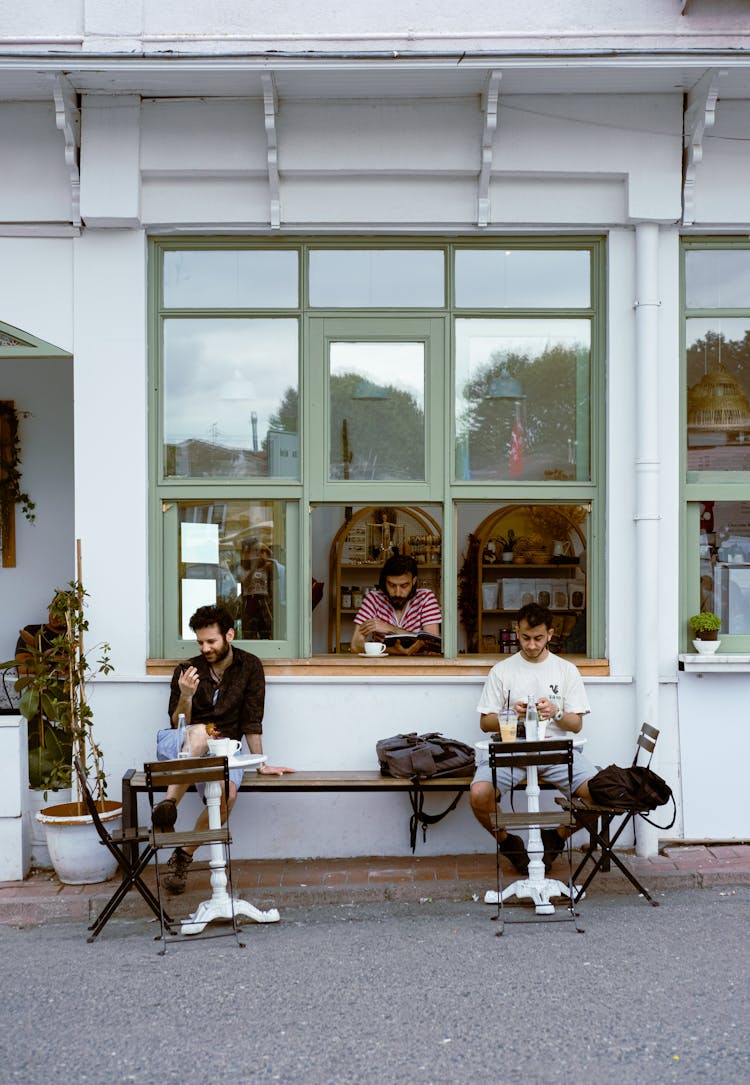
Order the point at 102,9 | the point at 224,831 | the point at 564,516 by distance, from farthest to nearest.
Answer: the point at 564,516 < the point at 102,9 < the point at 224,831

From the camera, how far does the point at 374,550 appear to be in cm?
1027

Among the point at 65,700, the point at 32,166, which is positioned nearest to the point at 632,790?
the point at 65,700

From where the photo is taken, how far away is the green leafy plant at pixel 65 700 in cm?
668

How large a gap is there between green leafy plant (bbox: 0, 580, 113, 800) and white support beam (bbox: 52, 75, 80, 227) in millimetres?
2306

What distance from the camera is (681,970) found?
513 centimetres

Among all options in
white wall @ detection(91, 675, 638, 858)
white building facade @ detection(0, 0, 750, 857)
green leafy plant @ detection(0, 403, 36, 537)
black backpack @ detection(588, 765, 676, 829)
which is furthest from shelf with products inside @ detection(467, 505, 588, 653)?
black backpack @ detection(588, 765, 676, 829)

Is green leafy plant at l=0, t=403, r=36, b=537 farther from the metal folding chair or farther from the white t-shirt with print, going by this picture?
the white t-shirt with print

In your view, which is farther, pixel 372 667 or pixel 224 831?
pixel 372 667

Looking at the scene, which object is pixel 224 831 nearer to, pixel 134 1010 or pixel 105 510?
pixel 134 1010

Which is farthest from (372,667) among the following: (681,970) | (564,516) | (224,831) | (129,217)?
(564,516)

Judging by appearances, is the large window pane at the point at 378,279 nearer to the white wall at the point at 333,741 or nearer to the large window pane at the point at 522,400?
the large window pane at the point at 522,400

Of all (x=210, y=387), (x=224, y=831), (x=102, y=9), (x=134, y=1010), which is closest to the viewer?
(x=134, y=1010)

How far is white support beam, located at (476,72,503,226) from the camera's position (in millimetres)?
6582

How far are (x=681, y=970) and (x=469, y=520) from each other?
19.3 ft
